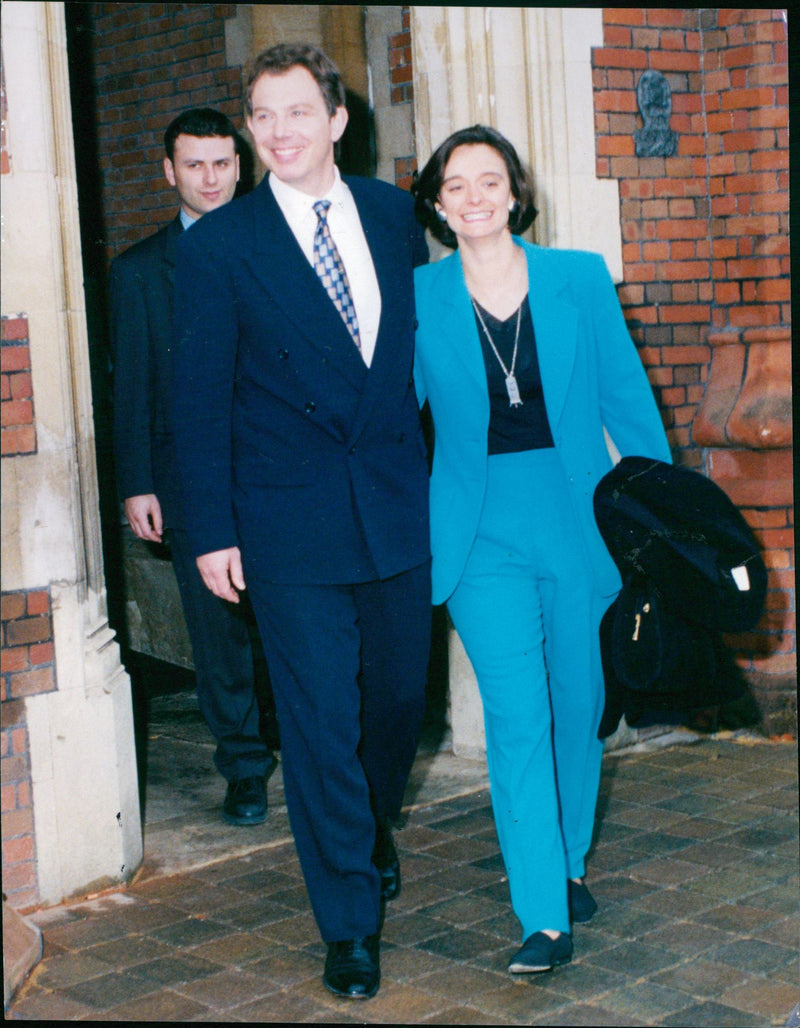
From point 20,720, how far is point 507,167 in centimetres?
199

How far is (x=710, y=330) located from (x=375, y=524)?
99.2 inches

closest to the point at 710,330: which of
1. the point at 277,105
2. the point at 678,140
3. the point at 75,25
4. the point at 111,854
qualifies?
the point at 678,140

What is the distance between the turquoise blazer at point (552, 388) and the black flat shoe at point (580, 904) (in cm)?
82

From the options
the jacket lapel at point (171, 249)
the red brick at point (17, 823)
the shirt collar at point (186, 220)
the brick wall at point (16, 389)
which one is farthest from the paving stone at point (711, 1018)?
the shirt collar at point (186, 220)

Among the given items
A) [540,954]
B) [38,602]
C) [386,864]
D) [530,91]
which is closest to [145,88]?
[530,91]

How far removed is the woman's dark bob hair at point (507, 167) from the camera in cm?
347

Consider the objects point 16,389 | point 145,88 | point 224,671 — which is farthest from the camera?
point 145,88

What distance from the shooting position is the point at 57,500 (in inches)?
156

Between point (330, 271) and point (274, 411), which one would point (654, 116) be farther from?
point (274, 411)

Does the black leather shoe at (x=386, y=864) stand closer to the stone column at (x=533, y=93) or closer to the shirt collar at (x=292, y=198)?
the shirt collar at (x=292, y=198)

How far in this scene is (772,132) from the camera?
535cm

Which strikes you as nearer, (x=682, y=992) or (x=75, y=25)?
(x=682, y=992)

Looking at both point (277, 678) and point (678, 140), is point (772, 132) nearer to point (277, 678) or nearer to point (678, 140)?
point (678, 140)

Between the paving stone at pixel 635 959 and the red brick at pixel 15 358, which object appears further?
the red brick at pixel 15 358
